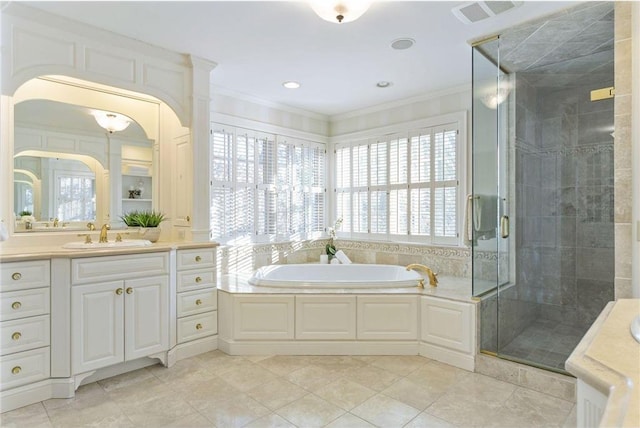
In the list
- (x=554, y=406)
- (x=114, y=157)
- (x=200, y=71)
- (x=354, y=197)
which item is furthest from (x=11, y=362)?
(x=354, y=197)

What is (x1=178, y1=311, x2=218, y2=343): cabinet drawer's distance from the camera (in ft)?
9.96

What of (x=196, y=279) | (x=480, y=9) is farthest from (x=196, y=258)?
(x=480, y=9)

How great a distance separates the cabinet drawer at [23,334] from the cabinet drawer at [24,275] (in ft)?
0.69

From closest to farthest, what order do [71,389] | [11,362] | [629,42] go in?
1. [629,42]
2. [11,362]
3. [71,389]

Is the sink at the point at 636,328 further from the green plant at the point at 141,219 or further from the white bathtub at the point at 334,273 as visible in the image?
the green plant at the point at 141,219

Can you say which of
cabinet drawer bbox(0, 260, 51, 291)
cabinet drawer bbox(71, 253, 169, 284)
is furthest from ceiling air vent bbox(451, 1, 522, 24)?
cabinet drawer bbox(0, 260, 51, 291)

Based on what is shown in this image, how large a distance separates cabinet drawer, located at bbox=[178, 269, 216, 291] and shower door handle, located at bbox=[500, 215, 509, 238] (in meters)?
2.56

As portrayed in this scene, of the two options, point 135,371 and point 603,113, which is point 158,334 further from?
point 603,113

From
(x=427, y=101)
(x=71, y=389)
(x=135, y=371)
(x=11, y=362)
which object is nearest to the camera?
(x=11, y=362)

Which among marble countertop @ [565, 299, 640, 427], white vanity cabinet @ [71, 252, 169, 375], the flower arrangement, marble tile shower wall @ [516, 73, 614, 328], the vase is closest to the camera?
marble countertop @ [565, 299, 640, 427]

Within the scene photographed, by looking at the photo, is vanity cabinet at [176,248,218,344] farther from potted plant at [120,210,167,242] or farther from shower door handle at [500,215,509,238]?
shower door handle at [500,215,509,238]

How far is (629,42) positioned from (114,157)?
3754 millimetres

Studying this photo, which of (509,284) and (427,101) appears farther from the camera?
(427,101)

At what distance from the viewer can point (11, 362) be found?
2.23 m
